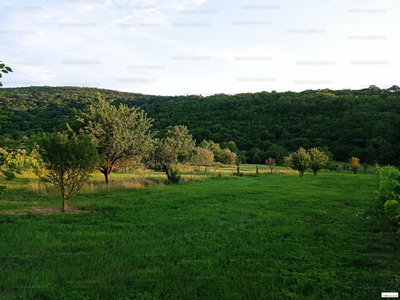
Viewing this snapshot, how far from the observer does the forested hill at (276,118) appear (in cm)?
5259

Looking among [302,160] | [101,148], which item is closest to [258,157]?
[302,160]

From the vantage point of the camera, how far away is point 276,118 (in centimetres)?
7631

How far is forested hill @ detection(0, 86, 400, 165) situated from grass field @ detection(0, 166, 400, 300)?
37061 mm

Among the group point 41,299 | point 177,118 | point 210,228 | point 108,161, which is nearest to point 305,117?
point 177,118

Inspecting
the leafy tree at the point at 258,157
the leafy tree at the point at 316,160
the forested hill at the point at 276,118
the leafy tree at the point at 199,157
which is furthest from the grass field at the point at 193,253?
Result: the leafy tree at the point at 258,157

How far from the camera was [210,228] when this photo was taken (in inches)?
307

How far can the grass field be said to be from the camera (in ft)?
14.0

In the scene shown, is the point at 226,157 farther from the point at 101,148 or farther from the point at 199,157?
the point at 101,148

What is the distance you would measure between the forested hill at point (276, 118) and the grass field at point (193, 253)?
3706 centimetres

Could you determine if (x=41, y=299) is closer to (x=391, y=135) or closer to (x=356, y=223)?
(x=356, y=223)

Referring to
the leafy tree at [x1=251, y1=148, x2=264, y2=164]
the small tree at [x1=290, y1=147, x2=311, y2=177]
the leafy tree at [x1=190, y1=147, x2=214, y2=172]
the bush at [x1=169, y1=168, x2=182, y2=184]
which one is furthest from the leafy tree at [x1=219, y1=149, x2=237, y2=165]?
the bush at [x1=169, y1=168, x2=182, y2=184]

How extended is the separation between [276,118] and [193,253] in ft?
247

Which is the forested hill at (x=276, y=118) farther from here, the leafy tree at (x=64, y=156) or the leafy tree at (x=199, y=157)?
the leafy tree at (x=64, y=156)

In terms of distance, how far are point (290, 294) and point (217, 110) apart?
87.4 metres
